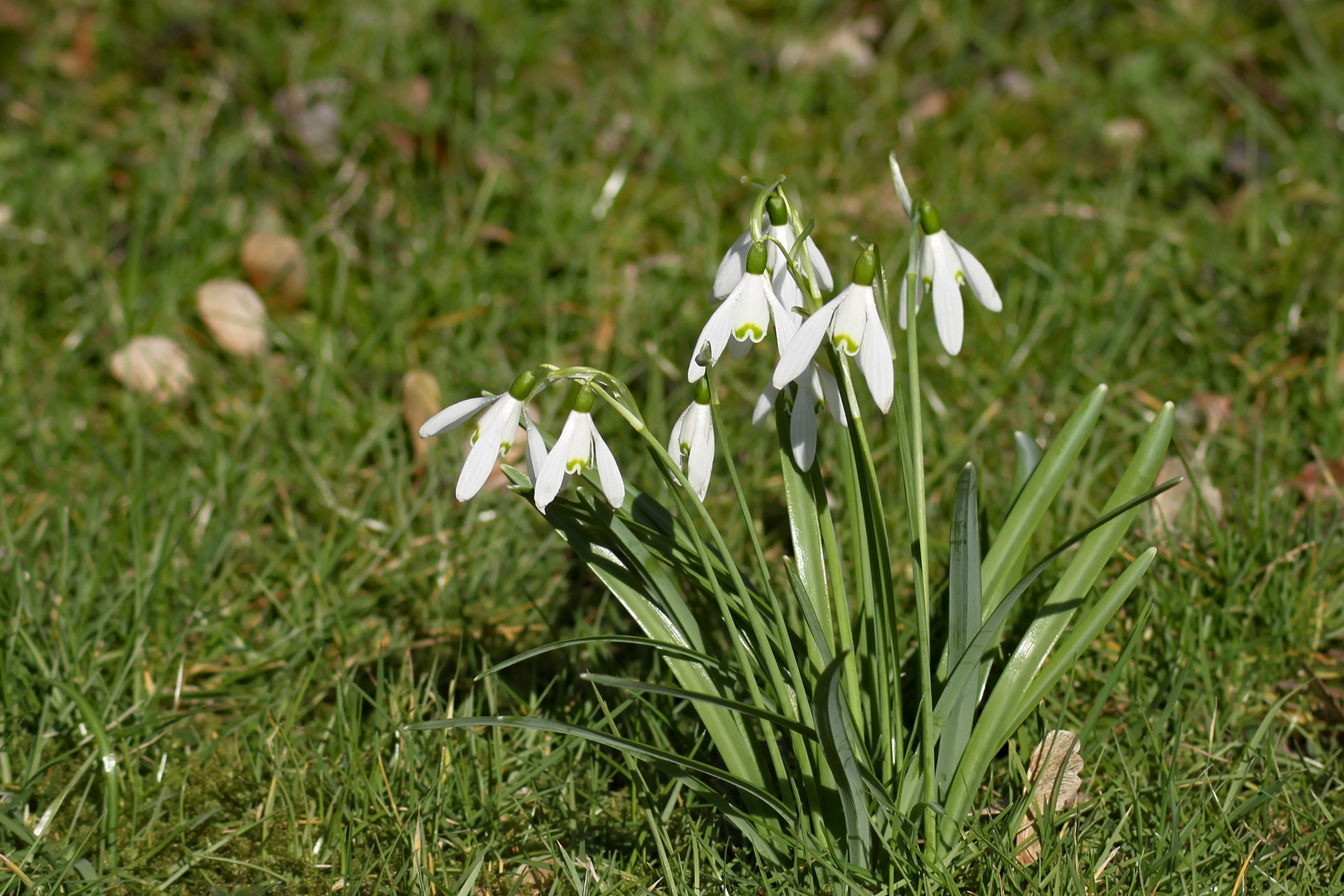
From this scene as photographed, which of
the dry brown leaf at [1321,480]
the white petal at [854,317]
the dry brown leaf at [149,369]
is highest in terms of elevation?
the white petal at [854,317]

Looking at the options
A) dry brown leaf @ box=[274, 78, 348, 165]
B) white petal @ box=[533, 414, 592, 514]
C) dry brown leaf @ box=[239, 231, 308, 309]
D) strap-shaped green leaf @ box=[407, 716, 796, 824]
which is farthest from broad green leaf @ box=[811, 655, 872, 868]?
dry brown leaf @ box=[274, 78, 348, 165]

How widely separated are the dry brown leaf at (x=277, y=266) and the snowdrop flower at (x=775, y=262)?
194 cm

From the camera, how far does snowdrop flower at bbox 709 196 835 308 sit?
1294 millimetres

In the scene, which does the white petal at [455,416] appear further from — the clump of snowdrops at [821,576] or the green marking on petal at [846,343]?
the green marking on petal at [846,343]

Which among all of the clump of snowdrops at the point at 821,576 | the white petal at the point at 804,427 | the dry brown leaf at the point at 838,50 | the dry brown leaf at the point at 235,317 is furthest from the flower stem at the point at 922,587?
the dry brown leaf at the point at 838,50

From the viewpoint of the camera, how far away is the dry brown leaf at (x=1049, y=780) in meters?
1.58

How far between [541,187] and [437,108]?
47 cm

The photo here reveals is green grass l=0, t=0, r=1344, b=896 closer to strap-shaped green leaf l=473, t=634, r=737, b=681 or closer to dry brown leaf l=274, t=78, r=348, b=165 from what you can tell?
dry brown leaf l=274, t=78, r=348, b=165

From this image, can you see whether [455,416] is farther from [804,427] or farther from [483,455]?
[804,427]

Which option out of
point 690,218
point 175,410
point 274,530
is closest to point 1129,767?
point 274,530

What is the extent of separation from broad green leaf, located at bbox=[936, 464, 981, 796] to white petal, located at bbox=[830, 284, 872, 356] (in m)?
0.32

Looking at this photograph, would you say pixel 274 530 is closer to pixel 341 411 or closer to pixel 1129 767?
pixel 341 411

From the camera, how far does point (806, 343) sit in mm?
1180

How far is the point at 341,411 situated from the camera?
264cm
